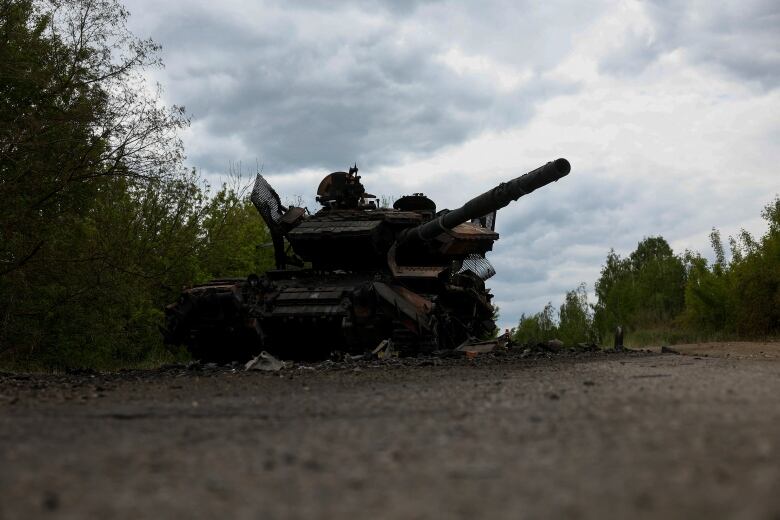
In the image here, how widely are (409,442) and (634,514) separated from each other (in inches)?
72.4

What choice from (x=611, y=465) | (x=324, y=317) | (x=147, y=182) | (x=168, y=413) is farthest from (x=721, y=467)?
(x=147, y=182)

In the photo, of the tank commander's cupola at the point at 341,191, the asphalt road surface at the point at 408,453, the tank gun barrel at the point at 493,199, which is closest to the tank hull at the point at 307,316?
the tank gun barrel at the point at 493,199

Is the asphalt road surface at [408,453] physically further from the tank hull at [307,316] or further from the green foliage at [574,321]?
the green foliage at [574,321]

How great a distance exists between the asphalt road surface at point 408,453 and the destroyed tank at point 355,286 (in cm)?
687

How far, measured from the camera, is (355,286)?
50.0ft

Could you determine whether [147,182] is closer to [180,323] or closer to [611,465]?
[180,323]

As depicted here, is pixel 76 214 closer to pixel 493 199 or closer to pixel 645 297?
pixel 493 199

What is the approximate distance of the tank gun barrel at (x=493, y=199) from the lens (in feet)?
46.0

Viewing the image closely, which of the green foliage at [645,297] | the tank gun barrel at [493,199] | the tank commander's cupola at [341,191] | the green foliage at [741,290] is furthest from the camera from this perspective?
the green foliage at [645,297]

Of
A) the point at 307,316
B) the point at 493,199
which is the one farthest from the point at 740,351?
the point at 307,316

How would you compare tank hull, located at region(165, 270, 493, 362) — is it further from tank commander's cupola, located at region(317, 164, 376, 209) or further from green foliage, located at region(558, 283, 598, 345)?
green foliage, located at region(558, 283, 598, 345)

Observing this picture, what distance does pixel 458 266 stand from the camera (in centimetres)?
1722

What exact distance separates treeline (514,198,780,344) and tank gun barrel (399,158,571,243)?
13.5 ft

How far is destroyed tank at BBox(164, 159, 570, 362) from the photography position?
1473 cm
